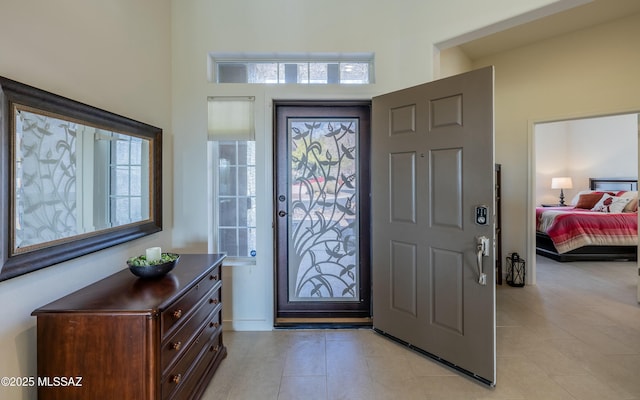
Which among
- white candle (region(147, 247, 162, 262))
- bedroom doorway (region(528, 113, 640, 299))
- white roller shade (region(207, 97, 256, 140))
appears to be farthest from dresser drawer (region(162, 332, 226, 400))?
bedroom doorway (region(528, 113, 640, 299))

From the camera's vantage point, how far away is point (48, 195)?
145 cm

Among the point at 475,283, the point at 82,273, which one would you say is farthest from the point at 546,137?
the point at 82,273

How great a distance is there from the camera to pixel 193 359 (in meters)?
1.79

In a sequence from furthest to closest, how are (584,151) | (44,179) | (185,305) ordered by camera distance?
(584,151), (185,305), (44,179)

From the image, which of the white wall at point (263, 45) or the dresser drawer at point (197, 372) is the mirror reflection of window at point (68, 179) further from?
the dresser drawer at point (197, 372)

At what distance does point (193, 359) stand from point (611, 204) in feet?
24.7

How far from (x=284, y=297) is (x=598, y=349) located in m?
2.67

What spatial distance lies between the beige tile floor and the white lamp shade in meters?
4.96

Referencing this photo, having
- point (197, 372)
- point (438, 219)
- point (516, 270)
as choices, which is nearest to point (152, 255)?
point (197, 372)

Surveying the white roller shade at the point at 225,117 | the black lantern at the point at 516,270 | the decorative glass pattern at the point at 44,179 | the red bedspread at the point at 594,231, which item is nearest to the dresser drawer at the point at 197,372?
the decorative glass pattern at the point at 44,179

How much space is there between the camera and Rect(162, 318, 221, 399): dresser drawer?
1.50 m

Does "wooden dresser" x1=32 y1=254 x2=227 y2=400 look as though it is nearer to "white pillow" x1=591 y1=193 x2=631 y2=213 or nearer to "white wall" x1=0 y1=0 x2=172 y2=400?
"white wall" x1=0 y1=0 x2=172 y2=400

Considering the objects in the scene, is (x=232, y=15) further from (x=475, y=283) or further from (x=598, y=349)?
(x=598, y=349)

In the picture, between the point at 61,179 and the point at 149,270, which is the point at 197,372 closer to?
the point at 149,270
